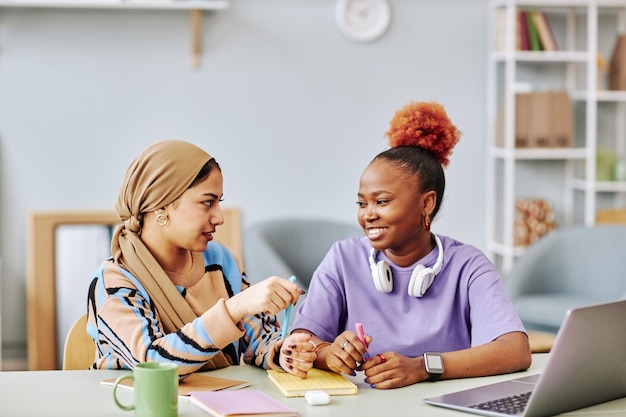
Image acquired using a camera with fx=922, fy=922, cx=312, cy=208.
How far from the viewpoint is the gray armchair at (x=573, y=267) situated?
4.10m

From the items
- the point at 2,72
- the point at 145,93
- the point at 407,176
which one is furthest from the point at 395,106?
the point at 407,176

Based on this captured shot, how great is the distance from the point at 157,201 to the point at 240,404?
0.52 metres

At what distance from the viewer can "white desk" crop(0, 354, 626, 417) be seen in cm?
153

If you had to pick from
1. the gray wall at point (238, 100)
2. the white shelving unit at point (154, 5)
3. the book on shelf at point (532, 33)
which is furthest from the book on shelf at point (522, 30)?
the white shelving unit at point (154, 5)

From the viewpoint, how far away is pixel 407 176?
81.0 inches

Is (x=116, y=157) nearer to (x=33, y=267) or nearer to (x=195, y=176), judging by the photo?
(x=33, y=267)

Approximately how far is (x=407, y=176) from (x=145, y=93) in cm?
258

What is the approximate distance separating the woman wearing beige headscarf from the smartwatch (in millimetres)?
222

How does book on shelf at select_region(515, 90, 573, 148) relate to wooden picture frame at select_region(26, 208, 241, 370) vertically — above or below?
above

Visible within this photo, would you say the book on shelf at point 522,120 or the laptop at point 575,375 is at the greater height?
the book on shelf at point 522,120

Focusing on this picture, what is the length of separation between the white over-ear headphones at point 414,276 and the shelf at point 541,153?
2.55 metres

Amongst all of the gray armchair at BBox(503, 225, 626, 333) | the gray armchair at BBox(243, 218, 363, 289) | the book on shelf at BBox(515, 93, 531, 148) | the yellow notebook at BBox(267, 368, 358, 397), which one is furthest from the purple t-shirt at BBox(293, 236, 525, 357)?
the book on shelf at BBox(515, 93, 531, 148)

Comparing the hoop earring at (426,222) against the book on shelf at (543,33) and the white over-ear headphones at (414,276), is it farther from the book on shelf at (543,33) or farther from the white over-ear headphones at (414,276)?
the book on shelf at (543,33)

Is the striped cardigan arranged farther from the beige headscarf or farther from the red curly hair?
the red curly hair
